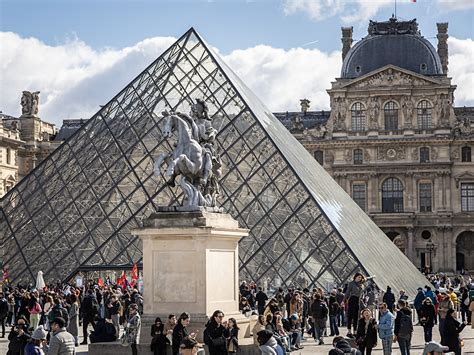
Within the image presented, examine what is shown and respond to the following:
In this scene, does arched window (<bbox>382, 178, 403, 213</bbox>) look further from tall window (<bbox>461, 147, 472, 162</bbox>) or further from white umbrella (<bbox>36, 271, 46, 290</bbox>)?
white umbrella (<bbox>36, 271, 46, 290</bbox>)

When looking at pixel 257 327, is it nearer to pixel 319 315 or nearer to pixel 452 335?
pixel 452 335

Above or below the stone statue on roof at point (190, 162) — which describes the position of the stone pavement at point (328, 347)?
below

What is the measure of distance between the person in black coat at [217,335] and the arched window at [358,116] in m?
51.4

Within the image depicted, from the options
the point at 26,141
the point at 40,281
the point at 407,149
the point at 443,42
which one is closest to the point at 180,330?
the point at 40,281

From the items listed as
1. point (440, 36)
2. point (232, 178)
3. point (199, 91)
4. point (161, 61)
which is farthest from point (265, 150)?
point (440, 36)

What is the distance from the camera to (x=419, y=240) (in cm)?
6191

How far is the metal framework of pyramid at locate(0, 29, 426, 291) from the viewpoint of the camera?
84.8 feet

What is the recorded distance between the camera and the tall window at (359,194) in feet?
205

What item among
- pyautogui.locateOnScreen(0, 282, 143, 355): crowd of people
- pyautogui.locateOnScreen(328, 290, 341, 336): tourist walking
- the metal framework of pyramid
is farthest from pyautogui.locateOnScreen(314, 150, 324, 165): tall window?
pyautogui.locateOnScreen(328, 290, 341, 336): tourist walking

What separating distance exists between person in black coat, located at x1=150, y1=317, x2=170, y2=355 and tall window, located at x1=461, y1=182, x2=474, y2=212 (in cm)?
5153

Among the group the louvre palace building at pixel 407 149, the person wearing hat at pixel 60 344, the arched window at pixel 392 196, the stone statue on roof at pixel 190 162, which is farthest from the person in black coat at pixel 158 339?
the arched window at pixel 392 196

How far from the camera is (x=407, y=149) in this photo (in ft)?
203

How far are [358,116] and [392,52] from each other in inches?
186

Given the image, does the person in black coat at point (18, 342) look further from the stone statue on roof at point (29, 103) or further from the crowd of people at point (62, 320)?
the stone statue on roof at point (29, 103)
